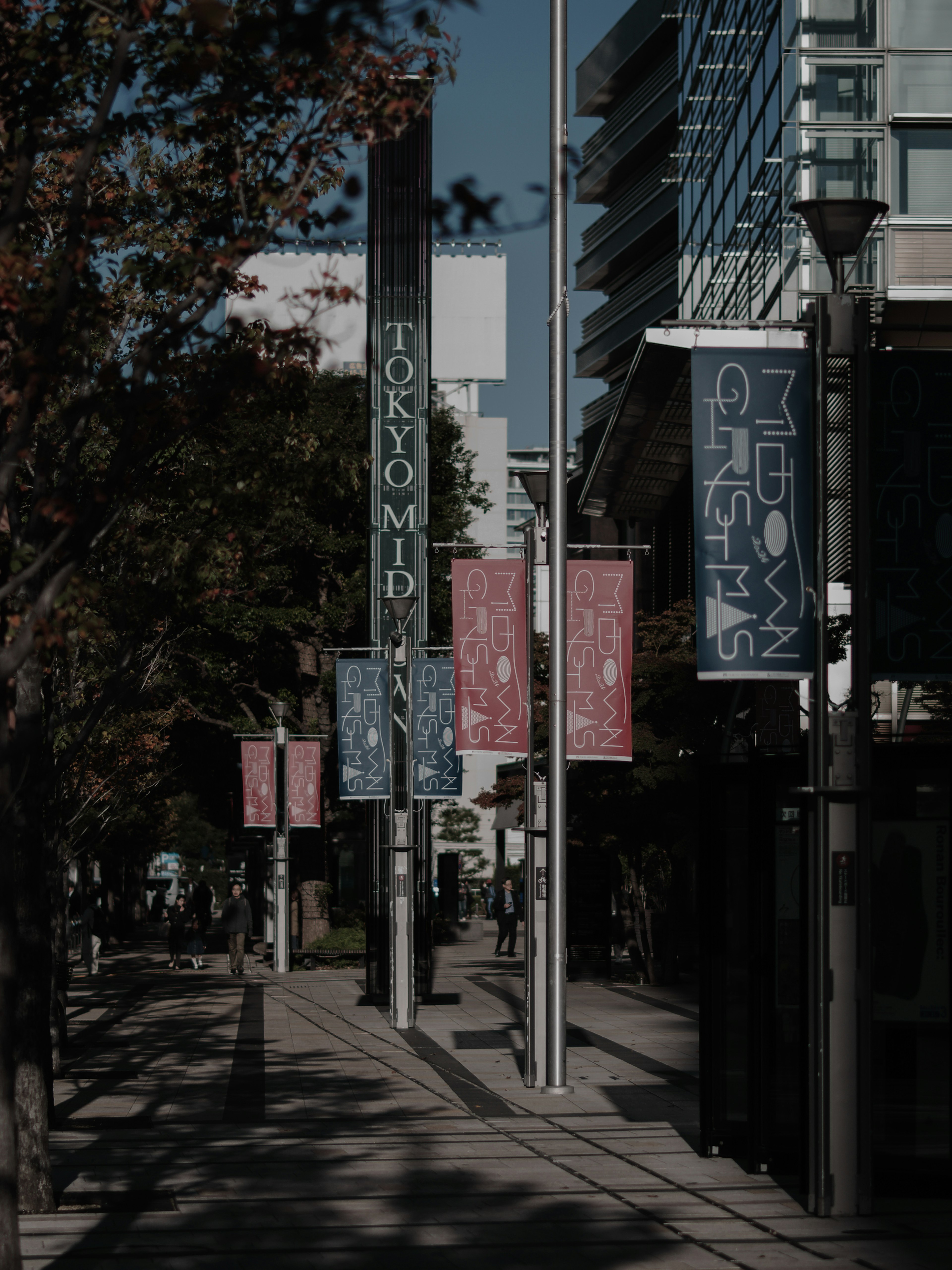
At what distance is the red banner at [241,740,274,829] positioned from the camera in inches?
1390

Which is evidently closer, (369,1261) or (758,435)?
(369,1261)

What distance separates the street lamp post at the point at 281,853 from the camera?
3478 cm

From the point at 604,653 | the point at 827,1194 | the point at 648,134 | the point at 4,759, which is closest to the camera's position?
the point at 4,759

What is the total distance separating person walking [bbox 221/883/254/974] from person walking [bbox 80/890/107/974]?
334 centimetres

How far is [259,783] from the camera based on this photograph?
116 ft

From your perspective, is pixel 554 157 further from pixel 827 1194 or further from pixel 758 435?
pixel 827 1194

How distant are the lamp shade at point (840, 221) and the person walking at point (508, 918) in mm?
27035

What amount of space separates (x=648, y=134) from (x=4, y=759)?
57.1m

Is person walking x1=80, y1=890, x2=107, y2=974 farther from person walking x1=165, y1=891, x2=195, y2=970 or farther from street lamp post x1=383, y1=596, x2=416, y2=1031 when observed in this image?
street lamp post x1=383, y1=596, x2=416, y2=1031

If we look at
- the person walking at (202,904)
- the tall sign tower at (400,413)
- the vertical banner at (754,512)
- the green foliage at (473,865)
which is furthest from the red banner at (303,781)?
the green foliage at (473,865)

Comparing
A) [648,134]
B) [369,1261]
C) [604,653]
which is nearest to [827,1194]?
[369,1261]

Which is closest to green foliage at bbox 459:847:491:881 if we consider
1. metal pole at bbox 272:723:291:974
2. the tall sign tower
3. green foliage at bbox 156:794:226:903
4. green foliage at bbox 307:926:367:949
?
green foliage at bbox 156:794:226:903

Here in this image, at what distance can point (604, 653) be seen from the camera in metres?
16.3

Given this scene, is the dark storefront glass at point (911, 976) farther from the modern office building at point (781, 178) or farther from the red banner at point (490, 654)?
the red banner at point (490, 654)
